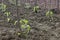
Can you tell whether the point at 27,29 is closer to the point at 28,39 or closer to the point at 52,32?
the point at 28,39

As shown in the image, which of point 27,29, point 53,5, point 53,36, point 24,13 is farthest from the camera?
point 53,5

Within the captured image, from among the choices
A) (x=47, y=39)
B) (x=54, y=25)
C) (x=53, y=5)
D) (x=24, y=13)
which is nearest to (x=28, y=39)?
(x=47, y=39)

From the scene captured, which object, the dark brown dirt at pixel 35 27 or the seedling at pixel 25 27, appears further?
the dark brown dirt at pixel 35 27

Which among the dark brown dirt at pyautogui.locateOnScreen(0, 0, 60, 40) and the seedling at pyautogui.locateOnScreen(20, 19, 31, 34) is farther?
the dark brown dirt at pyautogui.locateOnScreen(0, 0, 60, 40)

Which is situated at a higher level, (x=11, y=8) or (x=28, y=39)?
(x=11, y=8)

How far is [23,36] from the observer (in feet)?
10.1

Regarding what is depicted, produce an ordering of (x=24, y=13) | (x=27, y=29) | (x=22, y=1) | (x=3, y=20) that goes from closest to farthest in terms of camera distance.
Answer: (x=27, y=29)
(x=3, y=20)
(x=24, y=13)
(x=22, y=1)

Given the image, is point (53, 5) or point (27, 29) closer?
point (27, 29)

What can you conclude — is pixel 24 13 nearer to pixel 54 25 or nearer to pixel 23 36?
pixel 54 25

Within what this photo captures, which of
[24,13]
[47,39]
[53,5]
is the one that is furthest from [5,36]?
[53,5]

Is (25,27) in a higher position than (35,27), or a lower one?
higher

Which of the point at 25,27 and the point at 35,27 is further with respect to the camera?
the point at 35,27

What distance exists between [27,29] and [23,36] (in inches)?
7.1

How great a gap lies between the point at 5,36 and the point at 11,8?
1613 mm
